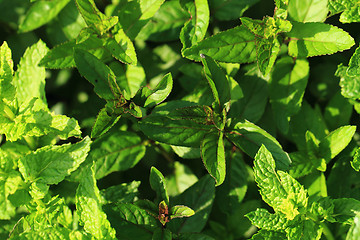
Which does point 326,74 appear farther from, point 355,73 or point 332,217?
point 332,217

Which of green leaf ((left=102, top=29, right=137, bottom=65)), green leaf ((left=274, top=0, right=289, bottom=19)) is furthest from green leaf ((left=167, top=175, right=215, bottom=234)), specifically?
green leaf ((left=274, top=0, right=289, bottom=19))

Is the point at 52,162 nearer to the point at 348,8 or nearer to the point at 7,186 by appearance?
the point at 7,186

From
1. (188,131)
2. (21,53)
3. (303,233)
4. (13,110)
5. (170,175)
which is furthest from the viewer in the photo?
(21,53)

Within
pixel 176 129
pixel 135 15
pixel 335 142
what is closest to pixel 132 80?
pixel 135 15

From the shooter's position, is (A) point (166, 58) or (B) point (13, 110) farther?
(A) point (166, 58)

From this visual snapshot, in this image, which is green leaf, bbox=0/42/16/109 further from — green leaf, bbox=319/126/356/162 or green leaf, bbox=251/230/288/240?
green leaf, bbox=319/126/356/162

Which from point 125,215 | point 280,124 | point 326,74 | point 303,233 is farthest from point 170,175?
point 326,74

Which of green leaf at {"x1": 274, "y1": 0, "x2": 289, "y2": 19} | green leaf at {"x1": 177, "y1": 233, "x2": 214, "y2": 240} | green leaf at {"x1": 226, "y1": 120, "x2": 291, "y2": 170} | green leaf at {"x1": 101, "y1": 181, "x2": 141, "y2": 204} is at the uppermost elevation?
green leaf at {"x1": 274, "y1": 0, "x2": 289, "y2": 19}
